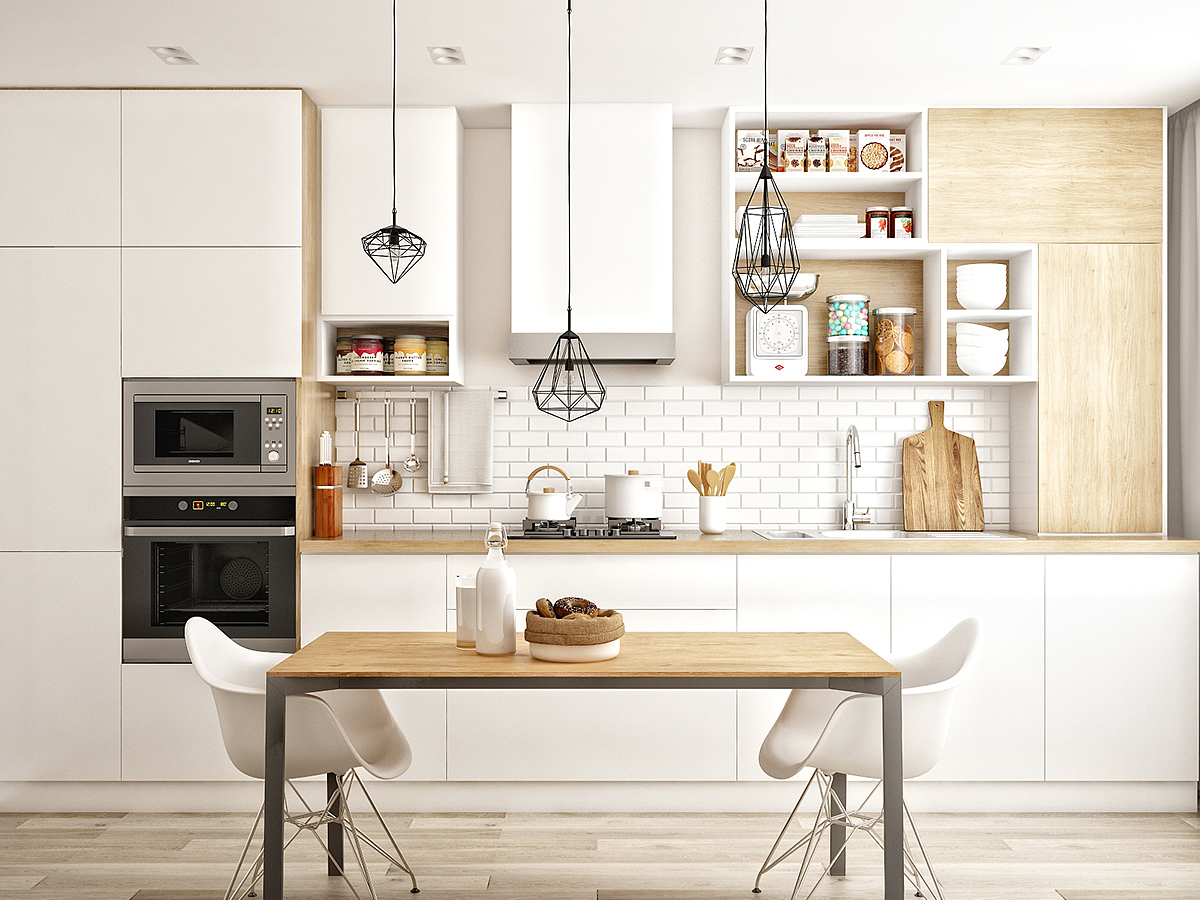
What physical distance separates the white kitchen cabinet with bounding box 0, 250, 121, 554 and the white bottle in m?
1.91

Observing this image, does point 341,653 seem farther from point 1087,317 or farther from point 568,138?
point 1087,317

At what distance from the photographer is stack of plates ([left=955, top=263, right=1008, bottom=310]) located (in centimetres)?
382

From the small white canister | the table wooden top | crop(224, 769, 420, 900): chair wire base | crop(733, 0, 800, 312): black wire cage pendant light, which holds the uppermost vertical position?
crop(733, 0, 800, 312): black wire cage pendant light

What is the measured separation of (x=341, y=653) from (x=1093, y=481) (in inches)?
118

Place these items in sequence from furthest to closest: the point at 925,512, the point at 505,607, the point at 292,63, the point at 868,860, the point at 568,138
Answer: the point at 925,512
the point at 568,138
the point at 292,63
the point at 868,860
the point at 505,607

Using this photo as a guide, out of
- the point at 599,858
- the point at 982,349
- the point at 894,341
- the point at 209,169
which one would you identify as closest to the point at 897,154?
the point at 894,341

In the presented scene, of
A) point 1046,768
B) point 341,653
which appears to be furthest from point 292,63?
point 1046,768

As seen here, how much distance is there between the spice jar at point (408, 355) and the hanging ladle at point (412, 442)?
0.29m

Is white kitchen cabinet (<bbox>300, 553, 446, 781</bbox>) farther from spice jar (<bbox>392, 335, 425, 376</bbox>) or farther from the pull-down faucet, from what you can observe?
the pull-down faucet

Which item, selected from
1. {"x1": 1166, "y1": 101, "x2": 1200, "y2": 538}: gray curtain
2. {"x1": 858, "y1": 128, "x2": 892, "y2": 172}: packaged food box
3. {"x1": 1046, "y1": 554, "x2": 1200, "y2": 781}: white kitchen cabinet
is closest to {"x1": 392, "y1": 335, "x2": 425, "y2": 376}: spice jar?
{"x1": 858, "y1": 128, "x2": 892, "y2": 172}: packaged food box

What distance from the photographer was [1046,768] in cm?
347

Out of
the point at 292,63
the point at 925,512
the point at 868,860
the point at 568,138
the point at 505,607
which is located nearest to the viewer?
the point at 505,607

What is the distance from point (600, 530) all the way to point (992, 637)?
5.01 ft

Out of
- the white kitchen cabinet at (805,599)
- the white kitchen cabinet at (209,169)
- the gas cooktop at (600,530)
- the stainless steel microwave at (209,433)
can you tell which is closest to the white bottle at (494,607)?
the gas cooktop at (600,530)
